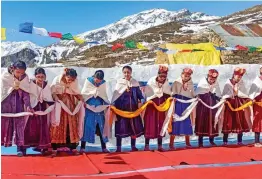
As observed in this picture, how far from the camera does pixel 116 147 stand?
7.52 metres

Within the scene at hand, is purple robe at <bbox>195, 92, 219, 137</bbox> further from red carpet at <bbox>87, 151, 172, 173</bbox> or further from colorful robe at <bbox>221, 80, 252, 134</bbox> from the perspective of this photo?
red carpet at <bbox>87, 151, 172, 173</bbox>

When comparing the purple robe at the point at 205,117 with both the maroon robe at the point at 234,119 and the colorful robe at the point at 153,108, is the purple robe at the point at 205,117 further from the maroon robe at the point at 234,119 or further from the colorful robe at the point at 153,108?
the colorful robe at the point at 153,108

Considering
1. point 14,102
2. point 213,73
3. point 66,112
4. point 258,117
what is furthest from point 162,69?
point 14,102

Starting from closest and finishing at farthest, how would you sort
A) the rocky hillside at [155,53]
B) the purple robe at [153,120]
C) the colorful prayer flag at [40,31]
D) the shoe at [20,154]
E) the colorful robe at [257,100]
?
the shoe at [20,154] < the colorful prayer flag at [40,31] < the purple robe at [153,120] < the colorful robe at [257,100] < the rocky hillside at [155,53]

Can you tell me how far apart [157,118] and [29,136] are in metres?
2.16

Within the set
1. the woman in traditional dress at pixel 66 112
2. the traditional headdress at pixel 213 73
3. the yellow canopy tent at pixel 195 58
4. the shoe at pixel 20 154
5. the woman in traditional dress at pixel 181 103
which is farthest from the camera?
the yellow canopy tent at pixel 195 58

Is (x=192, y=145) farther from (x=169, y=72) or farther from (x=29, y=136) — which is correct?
(x=29, y=136)

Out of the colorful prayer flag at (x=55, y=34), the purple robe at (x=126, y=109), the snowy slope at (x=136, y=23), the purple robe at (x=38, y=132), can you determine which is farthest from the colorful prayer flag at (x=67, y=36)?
the snowy slope at (x=136, y=23)

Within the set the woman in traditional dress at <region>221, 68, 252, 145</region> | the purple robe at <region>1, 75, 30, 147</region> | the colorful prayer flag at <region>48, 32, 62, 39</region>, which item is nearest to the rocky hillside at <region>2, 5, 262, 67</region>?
the colorful prayer flag at <region>48, 32, 62, 39</region>

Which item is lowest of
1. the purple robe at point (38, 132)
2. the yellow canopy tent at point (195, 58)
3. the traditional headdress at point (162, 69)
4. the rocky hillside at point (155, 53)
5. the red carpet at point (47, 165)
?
the red carpet at point (47, 165)

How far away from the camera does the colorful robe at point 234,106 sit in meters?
7.88

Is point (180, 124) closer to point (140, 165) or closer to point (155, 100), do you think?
point (155, 100)

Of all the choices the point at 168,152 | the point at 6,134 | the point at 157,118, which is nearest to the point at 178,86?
the point at 157,118

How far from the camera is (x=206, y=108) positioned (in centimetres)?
779
